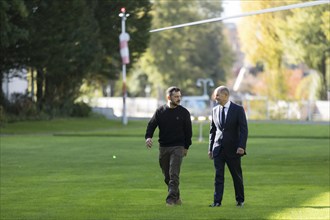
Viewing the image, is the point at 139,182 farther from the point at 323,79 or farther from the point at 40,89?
the point at 323,79

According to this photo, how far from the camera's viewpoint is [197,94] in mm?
118188

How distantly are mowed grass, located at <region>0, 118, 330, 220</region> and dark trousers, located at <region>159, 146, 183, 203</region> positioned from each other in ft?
0.83

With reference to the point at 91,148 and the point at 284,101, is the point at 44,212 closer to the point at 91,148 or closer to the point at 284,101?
the point at 91,148

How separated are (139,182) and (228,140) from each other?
537 centimetres

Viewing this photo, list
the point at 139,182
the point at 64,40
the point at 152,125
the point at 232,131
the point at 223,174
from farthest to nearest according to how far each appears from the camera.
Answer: the point at 64,40 → the point at 139,182 → the point at 152,125 → the point at 223,174 → the point at 232,131

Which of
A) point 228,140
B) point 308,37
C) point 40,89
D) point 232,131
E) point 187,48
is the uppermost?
point 187,48

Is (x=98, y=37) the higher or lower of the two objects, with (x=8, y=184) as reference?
higher

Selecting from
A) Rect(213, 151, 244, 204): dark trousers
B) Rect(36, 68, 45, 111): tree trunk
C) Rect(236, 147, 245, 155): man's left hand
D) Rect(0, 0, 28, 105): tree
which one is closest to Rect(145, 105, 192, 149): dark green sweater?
Rect(213, 151, 244, 204): dark trousers

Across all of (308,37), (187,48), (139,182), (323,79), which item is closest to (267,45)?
(308,37)

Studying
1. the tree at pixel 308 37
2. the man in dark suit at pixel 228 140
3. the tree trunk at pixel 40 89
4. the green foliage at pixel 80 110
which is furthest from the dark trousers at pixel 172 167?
the tree at pixel 308 37

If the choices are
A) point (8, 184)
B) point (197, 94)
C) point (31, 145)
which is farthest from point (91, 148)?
point (197, 94)

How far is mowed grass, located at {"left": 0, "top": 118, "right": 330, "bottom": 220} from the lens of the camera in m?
16.3

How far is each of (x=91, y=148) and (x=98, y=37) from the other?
30.8 metres

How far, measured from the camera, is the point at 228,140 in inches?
667
